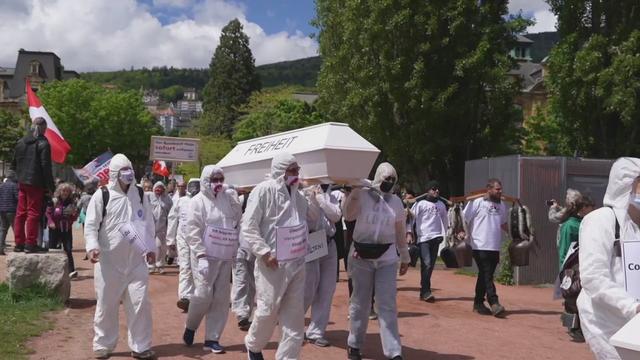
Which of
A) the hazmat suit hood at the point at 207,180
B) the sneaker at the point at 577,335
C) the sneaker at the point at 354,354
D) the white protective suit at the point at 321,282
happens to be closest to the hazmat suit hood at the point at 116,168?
the hazmat suit hood at the point at 207,180

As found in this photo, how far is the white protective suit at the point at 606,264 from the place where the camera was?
435 centimetres

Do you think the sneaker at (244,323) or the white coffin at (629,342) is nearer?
the white coffin at (629,342)

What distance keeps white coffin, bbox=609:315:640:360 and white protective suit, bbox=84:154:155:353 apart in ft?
17.0

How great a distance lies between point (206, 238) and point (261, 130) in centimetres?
4027

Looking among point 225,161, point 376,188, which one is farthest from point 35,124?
point 376,188

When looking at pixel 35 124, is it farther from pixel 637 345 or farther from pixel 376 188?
pixel 637 345

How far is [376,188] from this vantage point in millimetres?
7801

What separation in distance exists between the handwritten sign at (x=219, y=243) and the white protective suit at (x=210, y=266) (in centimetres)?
5

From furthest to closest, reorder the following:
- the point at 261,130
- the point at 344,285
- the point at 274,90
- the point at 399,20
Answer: the point at 274,90
the point at 261,130
the point at 399,20
the point at 344,285

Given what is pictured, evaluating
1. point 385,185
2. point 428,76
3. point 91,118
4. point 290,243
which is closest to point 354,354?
point 290,243

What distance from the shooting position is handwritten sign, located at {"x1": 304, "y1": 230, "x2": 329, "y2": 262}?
838cm

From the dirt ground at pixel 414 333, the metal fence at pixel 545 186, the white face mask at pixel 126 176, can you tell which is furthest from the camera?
the metal fence at pixel 545 186

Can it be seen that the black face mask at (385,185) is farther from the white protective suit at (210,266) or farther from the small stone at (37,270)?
the small stone at (37,270)

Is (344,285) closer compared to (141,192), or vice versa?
(141,192)
